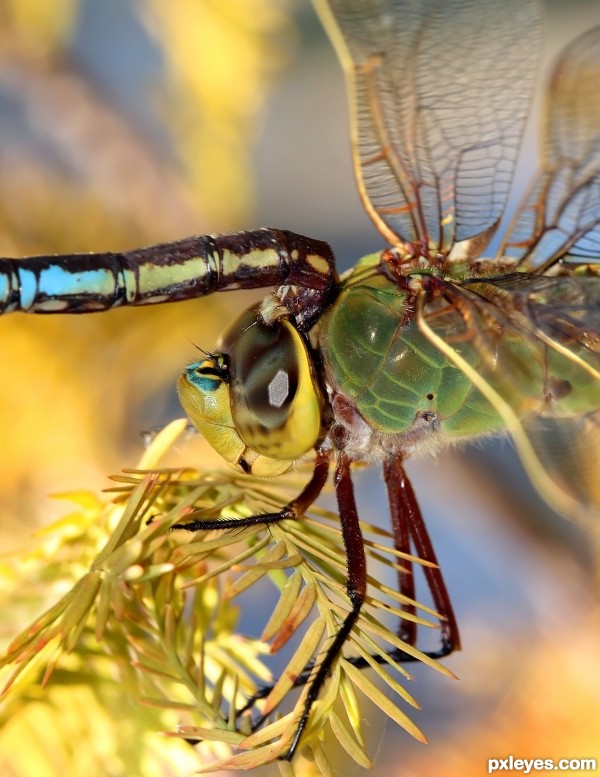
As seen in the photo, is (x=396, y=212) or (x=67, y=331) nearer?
(x=396, y=212)

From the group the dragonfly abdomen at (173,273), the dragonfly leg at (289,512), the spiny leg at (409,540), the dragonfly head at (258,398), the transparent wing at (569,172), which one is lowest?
the spiny leg at (409,540)

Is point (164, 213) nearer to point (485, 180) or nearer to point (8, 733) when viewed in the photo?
point (485, 180)

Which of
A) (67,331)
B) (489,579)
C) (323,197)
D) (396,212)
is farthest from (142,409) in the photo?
(323,197)

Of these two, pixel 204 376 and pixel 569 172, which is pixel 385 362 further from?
pixel 569 172

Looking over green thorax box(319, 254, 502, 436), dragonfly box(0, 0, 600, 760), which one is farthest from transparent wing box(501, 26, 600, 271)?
green thorax box(319, 254, 502, 436)

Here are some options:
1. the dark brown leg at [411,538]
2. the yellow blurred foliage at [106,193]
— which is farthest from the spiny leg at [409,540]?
the yellow blurred foliage at [106,193]

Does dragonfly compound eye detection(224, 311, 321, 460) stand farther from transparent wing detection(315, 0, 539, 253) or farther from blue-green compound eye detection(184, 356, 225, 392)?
transparent wing detection(315, 0, 539, 253)

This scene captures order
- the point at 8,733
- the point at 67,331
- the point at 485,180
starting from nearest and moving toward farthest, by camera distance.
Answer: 1. the point at 8,733
2. the point at 485,180
3. the point at 67,331

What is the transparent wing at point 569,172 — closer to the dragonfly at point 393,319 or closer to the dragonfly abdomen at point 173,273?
the dragonfly at point 393,319
